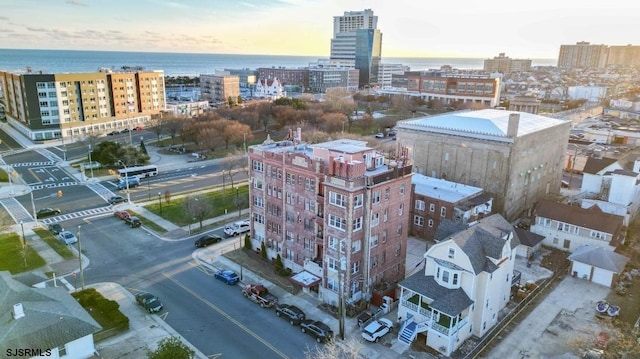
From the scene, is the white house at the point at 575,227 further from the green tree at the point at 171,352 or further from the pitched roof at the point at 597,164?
the green tree at the point at 171,352

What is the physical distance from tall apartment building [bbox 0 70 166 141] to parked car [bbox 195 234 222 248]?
78.0 metres

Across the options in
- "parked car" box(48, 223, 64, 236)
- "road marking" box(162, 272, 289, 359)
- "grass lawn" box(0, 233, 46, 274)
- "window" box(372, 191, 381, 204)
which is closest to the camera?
"road marking" box(162, 272, 289, 359)

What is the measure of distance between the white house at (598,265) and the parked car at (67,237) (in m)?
64.2

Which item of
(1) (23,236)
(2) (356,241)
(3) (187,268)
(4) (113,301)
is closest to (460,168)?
(2) (356,241)

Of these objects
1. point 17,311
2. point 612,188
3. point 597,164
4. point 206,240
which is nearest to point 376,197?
point 206,240

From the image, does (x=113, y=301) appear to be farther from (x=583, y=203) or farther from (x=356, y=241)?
(x=583, y=203)

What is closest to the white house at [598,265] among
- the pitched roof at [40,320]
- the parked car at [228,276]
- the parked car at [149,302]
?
the parked car at [228,276]

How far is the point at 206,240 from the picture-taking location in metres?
59.2

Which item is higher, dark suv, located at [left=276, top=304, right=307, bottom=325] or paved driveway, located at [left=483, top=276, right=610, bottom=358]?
dark suv, located at [left=276, top=304, right=307, bottom=325]

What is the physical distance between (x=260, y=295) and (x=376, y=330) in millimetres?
13611

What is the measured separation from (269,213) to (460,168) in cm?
3414

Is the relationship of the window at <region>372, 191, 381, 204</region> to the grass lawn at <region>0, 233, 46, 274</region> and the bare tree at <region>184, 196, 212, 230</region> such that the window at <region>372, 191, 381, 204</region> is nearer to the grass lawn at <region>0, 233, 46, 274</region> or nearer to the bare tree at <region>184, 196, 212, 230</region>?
the bare tree at <region>184, 196, 212, 230</region>

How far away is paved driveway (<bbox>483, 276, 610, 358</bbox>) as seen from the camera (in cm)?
3850

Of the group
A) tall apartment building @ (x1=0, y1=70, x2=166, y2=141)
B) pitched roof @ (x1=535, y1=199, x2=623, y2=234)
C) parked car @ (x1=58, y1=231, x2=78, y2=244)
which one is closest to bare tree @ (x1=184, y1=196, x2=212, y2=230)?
parked car @ (x1=58, y1=231, x2=78, y2=244)
